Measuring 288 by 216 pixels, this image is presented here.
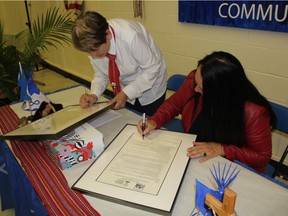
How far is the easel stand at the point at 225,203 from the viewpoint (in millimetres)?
582

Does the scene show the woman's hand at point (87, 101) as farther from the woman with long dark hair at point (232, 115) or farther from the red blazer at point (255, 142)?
the red blazer at point (255, 142)

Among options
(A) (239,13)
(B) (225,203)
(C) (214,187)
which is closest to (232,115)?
(C) (214,187)

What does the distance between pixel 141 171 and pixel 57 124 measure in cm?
45

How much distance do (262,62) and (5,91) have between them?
1875mm

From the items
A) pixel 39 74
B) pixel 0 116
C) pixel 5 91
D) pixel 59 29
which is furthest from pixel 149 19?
pixel 39 74

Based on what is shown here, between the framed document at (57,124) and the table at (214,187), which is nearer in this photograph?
the table at (214,187)

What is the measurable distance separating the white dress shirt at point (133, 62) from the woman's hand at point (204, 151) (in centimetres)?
57

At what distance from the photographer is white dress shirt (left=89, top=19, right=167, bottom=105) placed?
1.46m

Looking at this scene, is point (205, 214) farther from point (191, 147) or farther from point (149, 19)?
point (149, 19)

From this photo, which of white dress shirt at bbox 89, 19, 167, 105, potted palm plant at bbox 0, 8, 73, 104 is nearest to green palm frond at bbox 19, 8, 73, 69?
potted palm plant at bbox 0, 8, 73, 104

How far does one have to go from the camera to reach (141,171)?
0.93m

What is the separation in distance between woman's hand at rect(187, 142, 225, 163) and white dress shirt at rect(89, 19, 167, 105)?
0.57m

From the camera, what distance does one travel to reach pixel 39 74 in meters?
4.93

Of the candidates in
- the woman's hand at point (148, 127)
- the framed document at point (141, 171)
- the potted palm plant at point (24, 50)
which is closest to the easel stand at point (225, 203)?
the framed document at point (141, 171)
